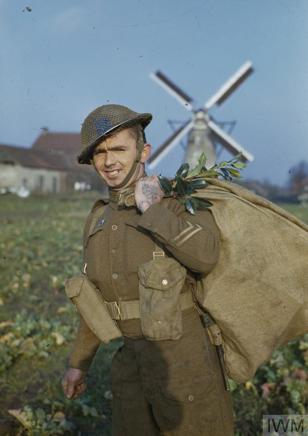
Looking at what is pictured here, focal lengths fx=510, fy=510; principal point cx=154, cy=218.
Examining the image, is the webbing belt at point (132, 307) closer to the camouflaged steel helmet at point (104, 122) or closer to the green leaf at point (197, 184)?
the green leaf at point (197, 184)

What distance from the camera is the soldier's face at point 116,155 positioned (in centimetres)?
264

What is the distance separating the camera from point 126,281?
2635 mm

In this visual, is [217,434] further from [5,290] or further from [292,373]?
[5,290]

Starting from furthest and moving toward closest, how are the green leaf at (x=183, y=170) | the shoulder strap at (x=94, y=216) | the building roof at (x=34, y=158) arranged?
the building roof at (x=34, y=158) → the shoulder strap at (x=94, y=216) → the green leaf at (x=183, y=170)

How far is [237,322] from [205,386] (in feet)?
1.16

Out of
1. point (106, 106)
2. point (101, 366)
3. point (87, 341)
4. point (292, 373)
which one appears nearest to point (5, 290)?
point (101, 366)

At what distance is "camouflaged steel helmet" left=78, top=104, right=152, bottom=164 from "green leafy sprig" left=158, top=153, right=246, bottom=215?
334mm

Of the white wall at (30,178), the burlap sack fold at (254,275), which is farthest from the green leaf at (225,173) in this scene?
the white wall at (30,178)


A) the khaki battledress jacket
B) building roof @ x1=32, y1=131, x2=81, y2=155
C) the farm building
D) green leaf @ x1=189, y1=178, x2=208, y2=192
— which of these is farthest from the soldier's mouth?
building roof @ x1=32, y1=131, x2=81, y2=155

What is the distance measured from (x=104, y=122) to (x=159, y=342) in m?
1.15

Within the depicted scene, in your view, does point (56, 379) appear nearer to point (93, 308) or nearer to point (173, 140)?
point (93, 308)

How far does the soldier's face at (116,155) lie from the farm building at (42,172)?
133 feet

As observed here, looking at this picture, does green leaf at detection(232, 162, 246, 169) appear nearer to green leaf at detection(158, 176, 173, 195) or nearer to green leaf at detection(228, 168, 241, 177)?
green leaf at detection(228, 168, 241, 177)

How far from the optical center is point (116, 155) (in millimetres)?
2646
